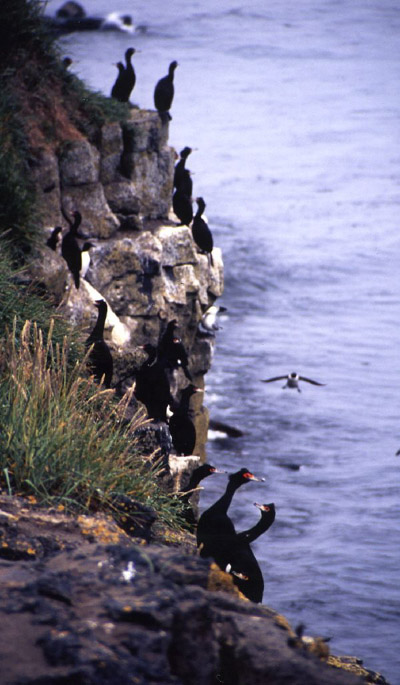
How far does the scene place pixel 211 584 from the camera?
3.94 meters

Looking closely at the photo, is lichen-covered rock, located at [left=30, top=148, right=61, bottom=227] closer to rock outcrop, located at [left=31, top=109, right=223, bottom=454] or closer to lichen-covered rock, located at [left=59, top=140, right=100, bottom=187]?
rock outcrop, located at [left=31, top=109, right=223, bottom=454]

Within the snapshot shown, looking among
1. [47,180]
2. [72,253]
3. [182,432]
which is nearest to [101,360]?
[182,432]

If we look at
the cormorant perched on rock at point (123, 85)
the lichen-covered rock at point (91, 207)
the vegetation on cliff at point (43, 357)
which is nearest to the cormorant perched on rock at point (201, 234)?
the lichen-covered rock at point (91, 207)

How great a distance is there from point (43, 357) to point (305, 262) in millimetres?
36111

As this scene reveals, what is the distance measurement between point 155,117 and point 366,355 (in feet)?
58.3

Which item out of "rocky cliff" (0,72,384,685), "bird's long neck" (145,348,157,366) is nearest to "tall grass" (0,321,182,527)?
"rocky cliff" (0,72,384,685)

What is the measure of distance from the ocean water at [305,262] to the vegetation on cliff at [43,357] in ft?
2.82

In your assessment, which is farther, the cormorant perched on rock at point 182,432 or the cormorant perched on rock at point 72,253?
the cormorant perched on rock at point 72,253

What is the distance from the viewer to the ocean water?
662 inches

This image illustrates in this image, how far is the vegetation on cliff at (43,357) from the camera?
5133 millimetres

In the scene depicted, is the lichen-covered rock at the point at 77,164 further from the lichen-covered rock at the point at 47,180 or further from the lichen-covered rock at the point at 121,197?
the lichen-covered rock at the point at 121,197

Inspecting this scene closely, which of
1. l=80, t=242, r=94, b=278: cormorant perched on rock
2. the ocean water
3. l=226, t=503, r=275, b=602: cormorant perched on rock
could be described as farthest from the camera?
the ocean water

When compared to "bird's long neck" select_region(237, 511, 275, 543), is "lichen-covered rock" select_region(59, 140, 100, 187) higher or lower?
higher

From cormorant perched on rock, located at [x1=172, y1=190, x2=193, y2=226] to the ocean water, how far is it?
2246 millimetres
